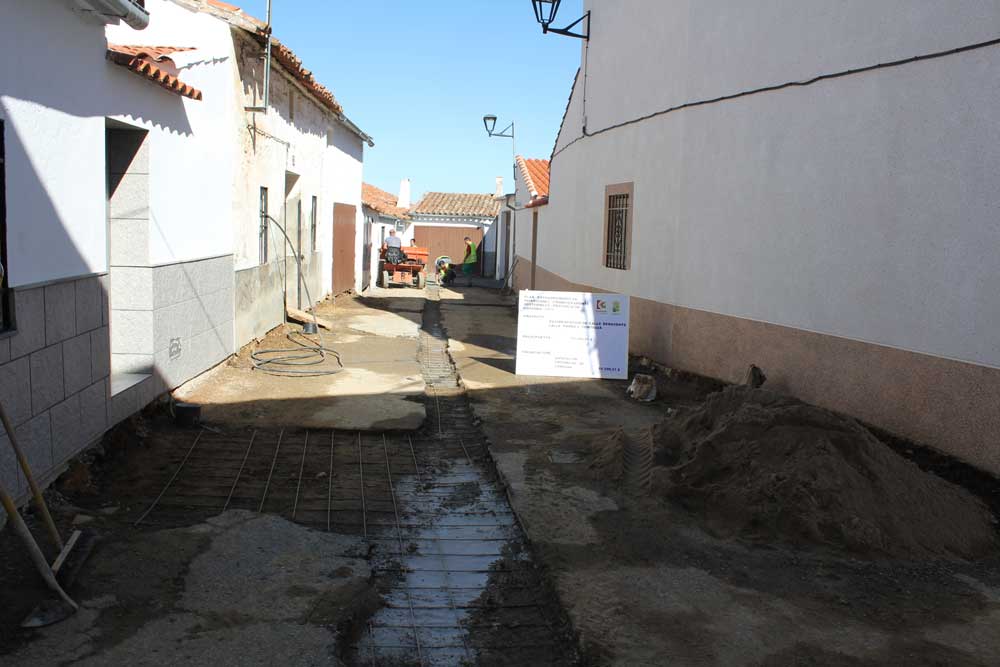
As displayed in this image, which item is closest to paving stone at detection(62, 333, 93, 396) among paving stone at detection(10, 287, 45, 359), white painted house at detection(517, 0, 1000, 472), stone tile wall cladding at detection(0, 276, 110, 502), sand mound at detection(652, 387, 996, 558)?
stone tile wall cladding at detection(0, 276, 110, 502)

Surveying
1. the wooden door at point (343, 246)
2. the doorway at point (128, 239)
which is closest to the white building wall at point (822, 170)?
the doorway at point (128, 239)

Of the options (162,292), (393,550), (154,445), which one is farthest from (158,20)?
(393,550)

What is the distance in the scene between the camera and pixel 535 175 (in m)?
25.5

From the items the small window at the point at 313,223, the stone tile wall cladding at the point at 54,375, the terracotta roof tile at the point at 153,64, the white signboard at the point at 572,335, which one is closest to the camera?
the stone tile wall cladding at the point at 54,375

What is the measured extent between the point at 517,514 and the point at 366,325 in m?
9.61

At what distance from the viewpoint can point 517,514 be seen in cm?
544

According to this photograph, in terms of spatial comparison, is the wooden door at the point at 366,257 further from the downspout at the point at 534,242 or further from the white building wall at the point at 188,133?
the white building wall at the point at 188,133

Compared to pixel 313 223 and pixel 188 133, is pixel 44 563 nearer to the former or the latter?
pixel 188 133

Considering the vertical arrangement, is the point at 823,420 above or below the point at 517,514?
above

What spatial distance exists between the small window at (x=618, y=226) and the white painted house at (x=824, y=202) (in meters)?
0.06

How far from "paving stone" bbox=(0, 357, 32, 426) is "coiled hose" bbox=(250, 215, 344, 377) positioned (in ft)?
15.0

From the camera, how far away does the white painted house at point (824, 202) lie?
5.85 metres

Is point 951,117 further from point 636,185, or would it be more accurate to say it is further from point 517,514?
point 636,185

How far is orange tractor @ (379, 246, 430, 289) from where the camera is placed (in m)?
25.5
